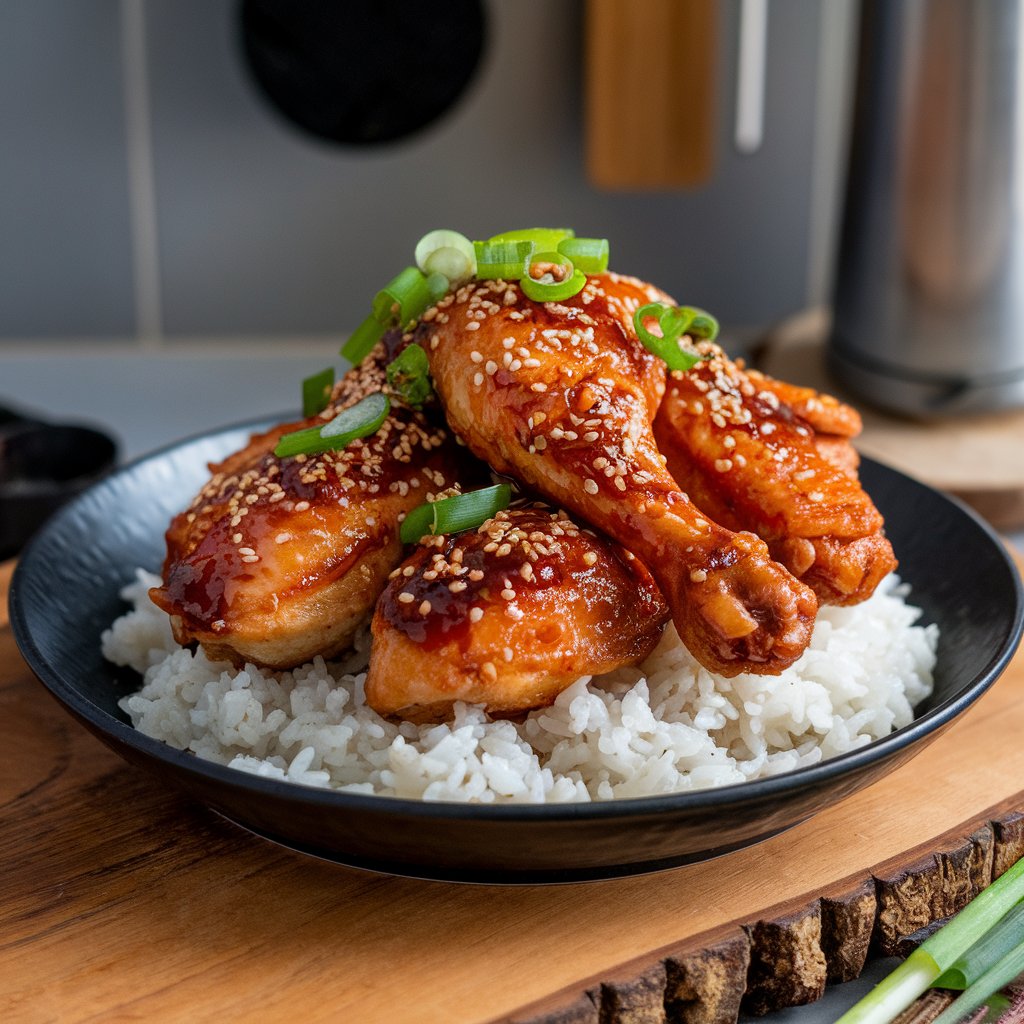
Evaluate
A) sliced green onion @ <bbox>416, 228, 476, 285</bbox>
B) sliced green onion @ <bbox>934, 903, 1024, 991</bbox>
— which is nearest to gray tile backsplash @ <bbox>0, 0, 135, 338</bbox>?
sliced green onion @ <bbox>416, 228, 476, 285</bbox>

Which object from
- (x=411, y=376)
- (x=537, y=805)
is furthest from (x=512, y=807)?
(x=411, y=376)

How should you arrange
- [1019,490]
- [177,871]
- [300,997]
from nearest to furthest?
[300,997], [177,871], [1019,490]

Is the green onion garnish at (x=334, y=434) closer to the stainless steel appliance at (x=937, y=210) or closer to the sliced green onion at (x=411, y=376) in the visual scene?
the sliced green onion at (x=411, y=376)

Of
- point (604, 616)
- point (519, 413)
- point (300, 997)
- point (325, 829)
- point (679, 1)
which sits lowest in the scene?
point (300, 997)

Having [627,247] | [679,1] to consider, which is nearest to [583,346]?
[679,1]

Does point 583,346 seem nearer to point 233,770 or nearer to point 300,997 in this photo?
point 233,770

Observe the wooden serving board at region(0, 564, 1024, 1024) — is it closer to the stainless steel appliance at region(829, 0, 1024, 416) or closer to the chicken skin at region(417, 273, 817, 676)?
the chicken skin at region(417, 273, 817, 676)
